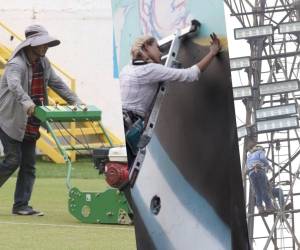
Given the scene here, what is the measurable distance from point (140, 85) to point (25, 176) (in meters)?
5.37

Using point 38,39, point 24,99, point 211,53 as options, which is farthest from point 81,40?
point 211,53

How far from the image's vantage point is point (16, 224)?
8.49m

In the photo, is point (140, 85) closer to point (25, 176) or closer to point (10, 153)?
point (10, 153)

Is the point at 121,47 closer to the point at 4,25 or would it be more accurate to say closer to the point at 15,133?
the point at 15,133

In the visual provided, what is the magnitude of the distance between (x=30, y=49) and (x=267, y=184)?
5.58 m

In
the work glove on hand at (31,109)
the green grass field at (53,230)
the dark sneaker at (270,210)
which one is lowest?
the green grass field at (53,230)

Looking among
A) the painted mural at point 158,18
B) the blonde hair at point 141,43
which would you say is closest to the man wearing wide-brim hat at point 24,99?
the painted mural at point 158,18

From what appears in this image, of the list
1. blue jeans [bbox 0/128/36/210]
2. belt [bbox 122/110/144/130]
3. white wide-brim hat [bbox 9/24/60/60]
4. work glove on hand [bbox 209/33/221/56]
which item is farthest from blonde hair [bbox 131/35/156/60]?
blue jeans [bbox 0/128/36/210]

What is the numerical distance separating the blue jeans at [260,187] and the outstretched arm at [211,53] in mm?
431

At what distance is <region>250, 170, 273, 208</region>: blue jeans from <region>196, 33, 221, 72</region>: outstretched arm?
1.41ft

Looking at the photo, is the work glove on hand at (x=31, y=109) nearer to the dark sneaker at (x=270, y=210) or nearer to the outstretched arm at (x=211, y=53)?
the outstretched arm at (x=211, y=53)

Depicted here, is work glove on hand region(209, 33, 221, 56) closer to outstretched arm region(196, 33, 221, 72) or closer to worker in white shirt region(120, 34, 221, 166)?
outstretched arm region(196, 33, 221, 72)

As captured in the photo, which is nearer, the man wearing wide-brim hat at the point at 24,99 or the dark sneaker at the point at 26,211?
the man wearing wide-brim hat at the point at 24,99

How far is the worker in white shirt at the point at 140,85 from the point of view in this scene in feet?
13.1
